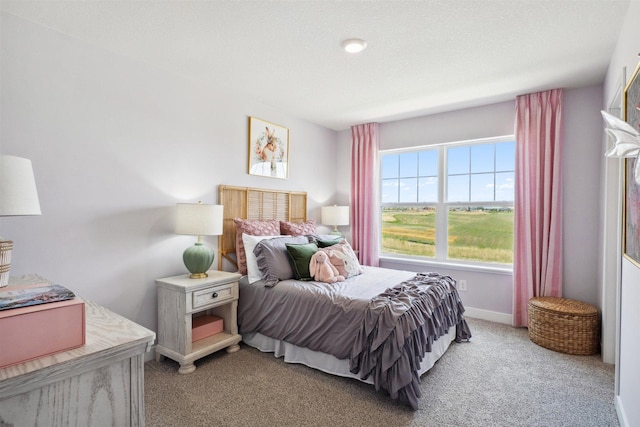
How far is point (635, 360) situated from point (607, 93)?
2230 millimetres

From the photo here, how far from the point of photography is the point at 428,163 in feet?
13.6

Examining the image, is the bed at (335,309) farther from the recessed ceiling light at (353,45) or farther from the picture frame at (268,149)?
the recessed ceiling light at (353,45)

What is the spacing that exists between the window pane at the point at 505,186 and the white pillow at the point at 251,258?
9.11 feet

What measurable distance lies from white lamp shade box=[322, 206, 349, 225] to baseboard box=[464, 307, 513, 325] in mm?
1858

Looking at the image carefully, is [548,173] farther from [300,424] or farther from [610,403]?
[300,424]

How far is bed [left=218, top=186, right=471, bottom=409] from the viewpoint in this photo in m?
2.06

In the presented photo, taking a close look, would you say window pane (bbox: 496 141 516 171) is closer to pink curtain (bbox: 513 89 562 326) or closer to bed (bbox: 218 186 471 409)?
pink curtain (bbox: 513 89 562 326)

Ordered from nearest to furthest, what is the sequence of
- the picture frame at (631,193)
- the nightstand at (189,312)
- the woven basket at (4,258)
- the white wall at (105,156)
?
the woven basket at (4,258) < the picture frame at (631,193) < the white wall at (105,156) < the nightstand at (189,312)

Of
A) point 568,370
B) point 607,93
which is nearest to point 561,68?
point 607,93

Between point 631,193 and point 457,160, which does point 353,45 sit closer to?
point 631,193

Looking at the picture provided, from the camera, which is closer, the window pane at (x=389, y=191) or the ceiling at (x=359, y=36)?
the ceiling at (x=359, y=36)

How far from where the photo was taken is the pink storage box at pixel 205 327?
8.64 ft

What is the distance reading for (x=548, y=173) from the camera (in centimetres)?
317

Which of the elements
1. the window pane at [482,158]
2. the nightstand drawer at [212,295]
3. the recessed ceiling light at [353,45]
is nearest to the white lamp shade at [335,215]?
the window pane at [482,158]
